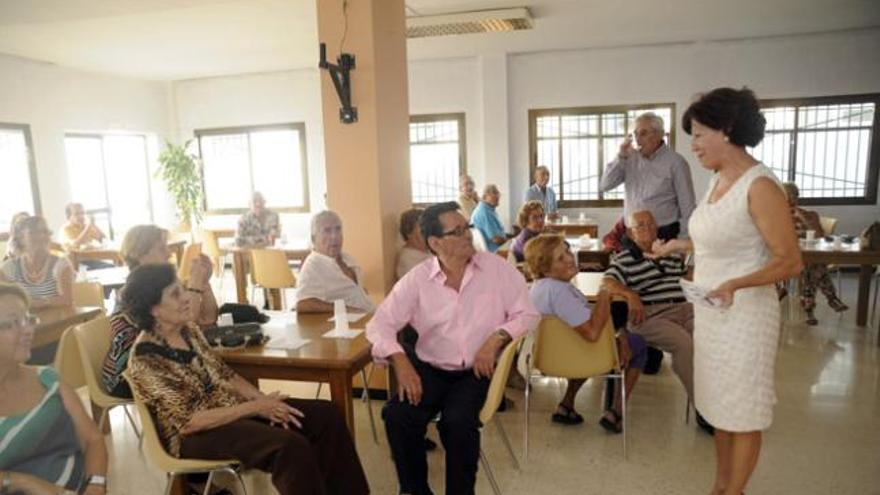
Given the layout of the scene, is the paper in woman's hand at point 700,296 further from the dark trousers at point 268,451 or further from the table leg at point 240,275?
the table leg at point 240,275

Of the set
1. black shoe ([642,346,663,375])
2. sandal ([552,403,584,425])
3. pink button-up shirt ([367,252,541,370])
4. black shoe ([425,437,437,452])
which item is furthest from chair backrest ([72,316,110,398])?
black shoe ([642,346,663,375])

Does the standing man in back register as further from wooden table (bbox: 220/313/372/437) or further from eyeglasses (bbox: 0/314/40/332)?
eyeglasses (bbox: 0/314/40/332)

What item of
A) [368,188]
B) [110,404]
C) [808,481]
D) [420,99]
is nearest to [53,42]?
[420,99]

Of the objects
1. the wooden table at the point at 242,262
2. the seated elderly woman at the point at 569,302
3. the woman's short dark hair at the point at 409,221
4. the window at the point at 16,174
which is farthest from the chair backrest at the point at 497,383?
the window at the point at 16,174

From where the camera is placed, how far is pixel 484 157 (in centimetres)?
811

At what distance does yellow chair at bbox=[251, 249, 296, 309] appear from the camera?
17.3 feet

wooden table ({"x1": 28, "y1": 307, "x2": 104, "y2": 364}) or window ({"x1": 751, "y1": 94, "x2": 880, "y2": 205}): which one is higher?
window ({"x1": 751, "y1": 94, "x2": 880, "y2": 205})

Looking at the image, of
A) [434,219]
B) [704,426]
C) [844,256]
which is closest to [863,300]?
[844,256]

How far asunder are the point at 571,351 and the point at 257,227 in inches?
181

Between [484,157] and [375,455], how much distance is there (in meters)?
5.71

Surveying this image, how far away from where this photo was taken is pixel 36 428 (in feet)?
5.32

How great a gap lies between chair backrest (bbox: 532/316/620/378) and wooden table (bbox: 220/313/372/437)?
0.86 meters

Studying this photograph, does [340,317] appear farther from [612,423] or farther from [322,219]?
[612,423]

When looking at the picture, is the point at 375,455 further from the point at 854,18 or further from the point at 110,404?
the point at 854,18
